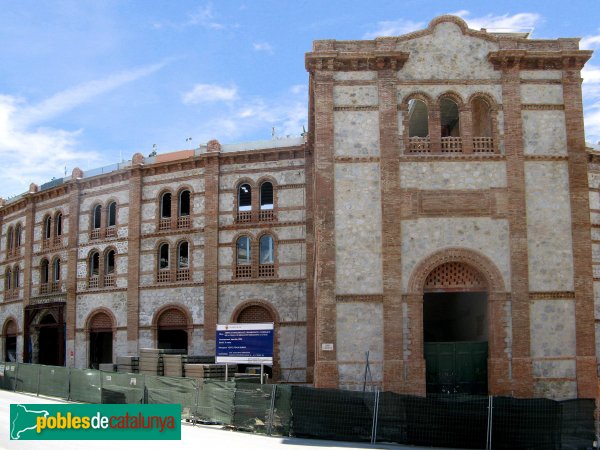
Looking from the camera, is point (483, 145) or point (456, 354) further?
point (483, 145)

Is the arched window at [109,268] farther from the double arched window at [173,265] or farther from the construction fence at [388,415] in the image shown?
the construction fence at [388,415]

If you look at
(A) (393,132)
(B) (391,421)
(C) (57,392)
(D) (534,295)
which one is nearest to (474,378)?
(D) (534,295)

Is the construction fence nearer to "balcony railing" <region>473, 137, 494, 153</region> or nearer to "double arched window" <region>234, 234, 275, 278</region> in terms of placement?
"balcony railing" <region>473, 137, 494, 153</region>

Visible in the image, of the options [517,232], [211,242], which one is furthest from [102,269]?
[517,232]

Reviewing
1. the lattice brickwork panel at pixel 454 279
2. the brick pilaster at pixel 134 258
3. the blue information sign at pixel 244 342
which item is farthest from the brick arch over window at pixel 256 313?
the lattice brickwork panel at pixel 454 279

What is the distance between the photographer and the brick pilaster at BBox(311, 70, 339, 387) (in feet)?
80.7

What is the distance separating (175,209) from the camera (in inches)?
1495

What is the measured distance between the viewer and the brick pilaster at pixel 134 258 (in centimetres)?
3753

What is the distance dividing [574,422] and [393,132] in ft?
38.7

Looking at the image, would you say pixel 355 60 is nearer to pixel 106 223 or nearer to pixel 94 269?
pixel 106 223

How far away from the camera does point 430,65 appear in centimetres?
2645

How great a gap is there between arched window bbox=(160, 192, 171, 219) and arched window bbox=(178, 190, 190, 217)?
821 millimetres

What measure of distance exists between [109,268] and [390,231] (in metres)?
19.9

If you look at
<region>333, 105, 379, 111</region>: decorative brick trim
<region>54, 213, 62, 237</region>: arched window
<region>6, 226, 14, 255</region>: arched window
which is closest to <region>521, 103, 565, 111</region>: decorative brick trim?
<region>333, 105, 379, 111</region>: decorative brick trim
